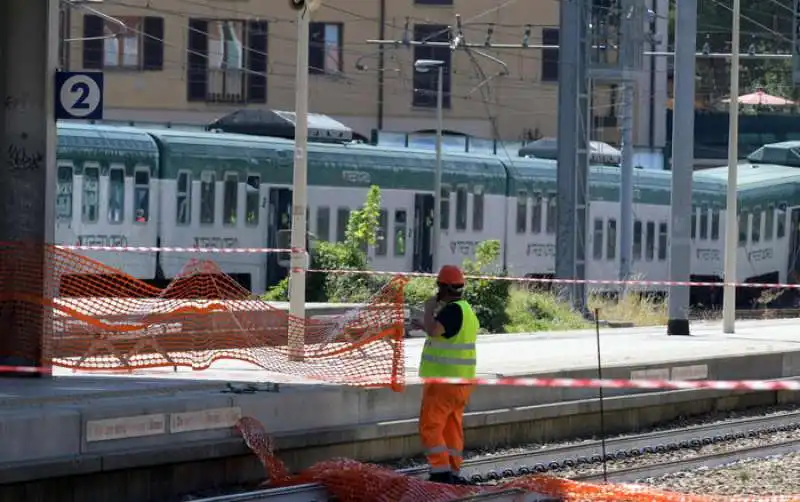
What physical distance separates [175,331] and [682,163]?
33.9ft

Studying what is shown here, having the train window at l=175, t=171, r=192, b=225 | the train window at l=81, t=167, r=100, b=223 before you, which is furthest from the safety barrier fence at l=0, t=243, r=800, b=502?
the train window at l=175, t=171, r=192, b=225

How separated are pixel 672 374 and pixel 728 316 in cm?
641

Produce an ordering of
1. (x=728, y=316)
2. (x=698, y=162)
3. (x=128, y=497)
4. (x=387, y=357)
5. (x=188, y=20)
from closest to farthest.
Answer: (x=128, y=497), (x=387, y=357), (x=728, y=316), (x=188, y=20), (x=698, y=162)

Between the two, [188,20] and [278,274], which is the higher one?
[188,20]

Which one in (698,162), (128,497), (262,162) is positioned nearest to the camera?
(128,497)

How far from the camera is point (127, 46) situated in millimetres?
54250

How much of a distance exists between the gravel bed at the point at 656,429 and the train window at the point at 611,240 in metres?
22.2

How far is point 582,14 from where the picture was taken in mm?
27922

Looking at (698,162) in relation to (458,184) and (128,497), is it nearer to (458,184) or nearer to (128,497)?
(458,184)

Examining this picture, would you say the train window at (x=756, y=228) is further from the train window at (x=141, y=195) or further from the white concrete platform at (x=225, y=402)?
the white concrete platform at (x=225, y=402)

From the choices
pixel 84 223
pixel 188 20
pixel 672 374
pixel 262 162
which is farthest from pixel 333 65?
pixel 672 374

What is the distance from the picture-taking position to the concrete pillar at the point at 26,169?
13234 millimetres

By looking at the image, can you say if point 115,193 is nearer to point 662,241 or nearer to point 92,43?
point 662,241

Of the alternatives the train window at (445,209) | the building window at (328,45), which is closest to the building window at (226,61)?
the building window at (328,45)
